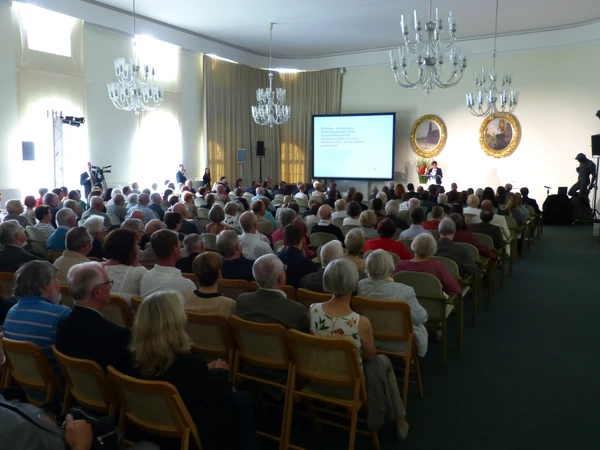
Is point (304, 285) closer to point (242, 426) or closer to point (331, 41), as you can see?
point (242, 426)

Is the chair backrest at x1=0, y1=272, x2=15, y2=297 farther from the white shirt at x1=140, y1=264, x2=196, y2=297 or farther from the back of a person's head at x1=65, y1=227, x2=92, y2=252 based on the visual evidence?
the white shirt at x1=140, y1=264, x2=196, y2=297

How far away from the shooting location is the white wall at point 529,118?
47.1 ft

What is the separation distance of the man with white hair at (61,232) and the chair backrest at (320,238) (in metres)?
2.91

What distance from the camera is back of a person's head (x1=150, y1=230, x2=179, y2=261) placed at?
12.5 feet

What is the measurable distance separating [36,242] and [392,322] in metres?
4.81

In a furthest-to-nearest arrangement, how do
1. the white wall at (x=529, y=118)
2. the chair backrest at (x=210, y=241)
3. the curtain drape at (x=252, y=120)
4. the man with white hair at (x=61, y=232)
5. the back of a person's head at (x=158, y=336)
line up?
the curtain drape at (x=252, y=120) < the white wall at (x=529, y=118) < the chair backrest at (x=210, y=241) < the man with white hair at (x=61, y=232) < the back of a person's head at (x=158, y=336)

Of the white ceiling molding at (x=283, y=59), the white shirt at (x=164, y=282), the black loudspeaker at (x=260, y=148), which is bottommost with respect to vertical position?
the white shirt at (x=164, y=282)

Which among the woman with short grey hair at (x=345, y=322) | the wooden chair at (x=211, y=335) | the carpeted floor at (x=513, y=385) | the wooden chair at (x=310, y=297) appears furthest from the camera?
the wooden chair at (x=310, y=297)

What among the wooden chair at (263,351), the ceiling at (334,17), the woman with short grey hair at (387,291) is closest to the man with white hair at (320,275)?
the woman with short grey hair at (387,291)

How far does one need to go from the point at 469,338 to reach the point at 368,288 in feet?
6.54

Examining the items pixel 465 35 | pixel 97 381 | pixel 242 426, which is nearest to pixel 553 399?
pixel 242 426

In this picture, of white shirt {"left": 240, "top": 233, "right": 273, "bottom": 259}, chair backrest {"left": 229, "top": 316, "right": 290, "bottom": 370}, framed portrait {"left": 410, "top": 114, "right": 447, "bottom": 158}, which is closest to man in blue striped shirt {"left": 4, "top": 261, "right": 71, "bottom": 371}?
chair backrest {"left": 229, "top": 316, "right": 290, "bottom": 370}

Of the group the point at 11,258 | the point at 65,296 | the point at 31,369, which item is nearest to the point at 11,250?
the point at 11,258

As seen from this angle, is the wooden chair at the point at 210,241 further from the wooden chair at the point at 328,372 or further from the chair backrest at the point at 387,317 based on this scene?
the wooden chair at the point at 328,372
